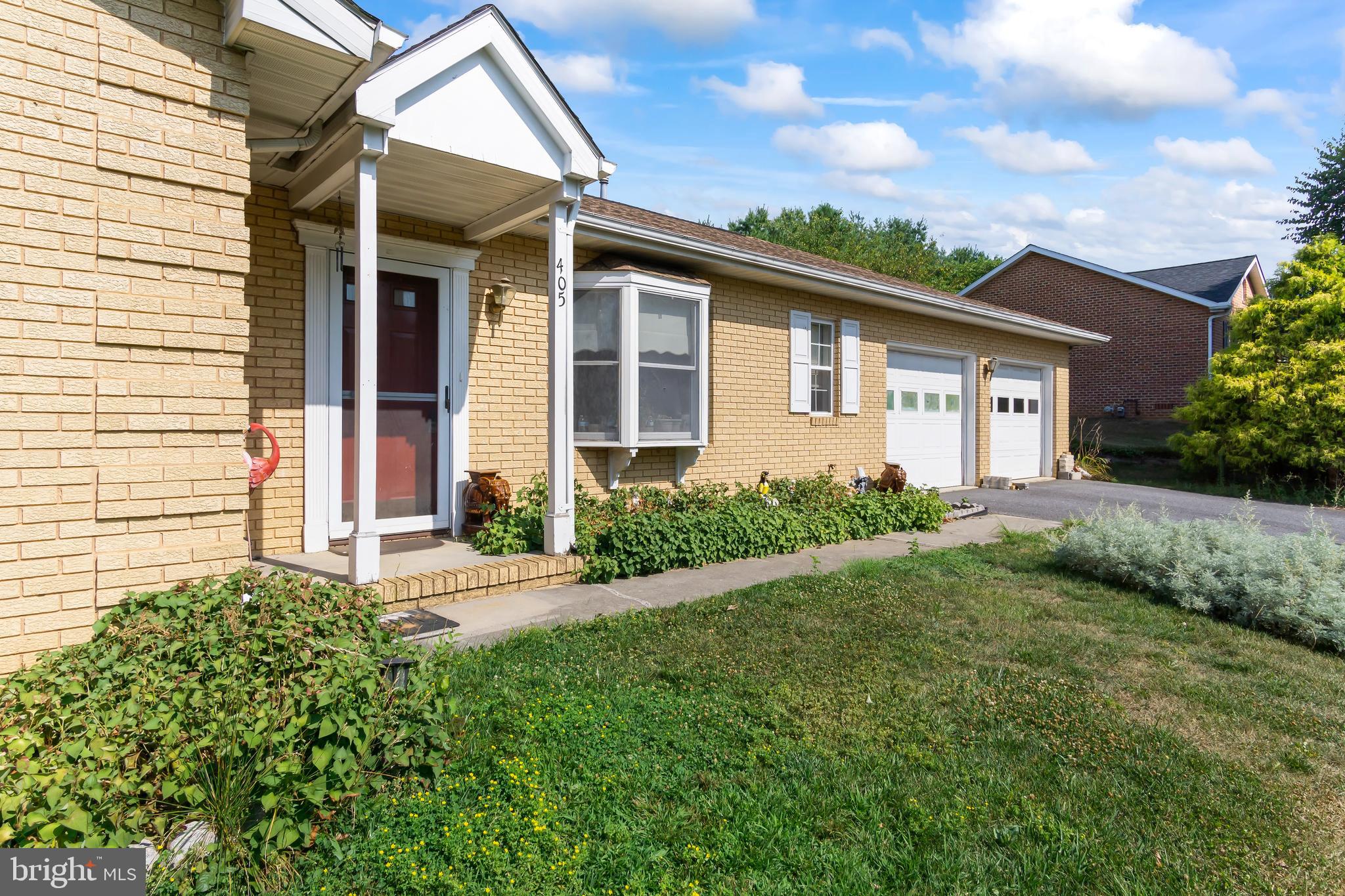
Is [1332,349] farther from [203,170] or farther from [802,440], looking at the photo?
[203,170]

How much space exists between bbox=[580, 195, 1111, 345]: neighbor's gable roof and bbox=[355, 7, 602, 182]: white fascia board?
4.10 feet

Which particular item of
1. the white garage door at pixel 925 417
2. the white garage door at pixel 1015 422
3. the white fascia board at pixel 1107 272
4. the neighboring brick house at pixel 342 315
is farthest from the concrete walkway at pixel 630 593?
the white fascia board at pixel 1107 272

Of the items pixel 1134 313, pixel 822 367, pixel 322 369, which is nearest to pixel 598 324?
pixel 322 369

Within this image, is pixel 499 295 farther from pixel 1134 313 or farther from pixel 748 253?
pixel 1134 313

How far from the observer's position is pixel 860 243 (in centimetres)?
3862

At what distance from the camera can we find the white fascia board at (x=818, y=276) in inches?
292

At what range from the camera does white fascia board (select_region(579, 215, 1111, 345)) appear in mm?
7418

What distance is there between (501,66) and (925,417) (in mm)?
9539

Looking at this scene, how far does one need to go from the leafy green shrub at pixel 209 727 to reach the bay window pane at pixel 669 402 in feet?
16.6

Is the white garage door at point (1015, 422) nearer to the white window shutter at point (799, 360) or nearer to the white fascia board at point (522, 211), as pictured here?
the white window shutter at point (799, 360)

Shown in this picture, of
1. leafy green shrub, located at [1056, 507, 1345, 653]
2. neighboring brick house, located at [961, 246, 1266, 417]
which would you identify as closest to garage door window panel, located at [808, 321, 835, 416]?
leafy green shrub, located at [1056, 507, 1345, 653]

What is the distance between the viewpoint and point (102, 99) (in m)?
3.11

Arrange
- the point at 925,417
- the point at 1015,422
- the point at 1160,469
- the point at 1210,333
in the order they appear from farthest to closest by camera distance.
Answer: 1. the point at 1210,333
2. the point at 1160,469
3. the point at 1015,422
4. the point at 925,417

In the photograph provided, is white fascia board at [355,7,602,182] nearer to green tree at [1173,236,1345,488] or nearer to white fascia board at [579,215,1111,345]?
white fascia board at [579,215,1111,345]
